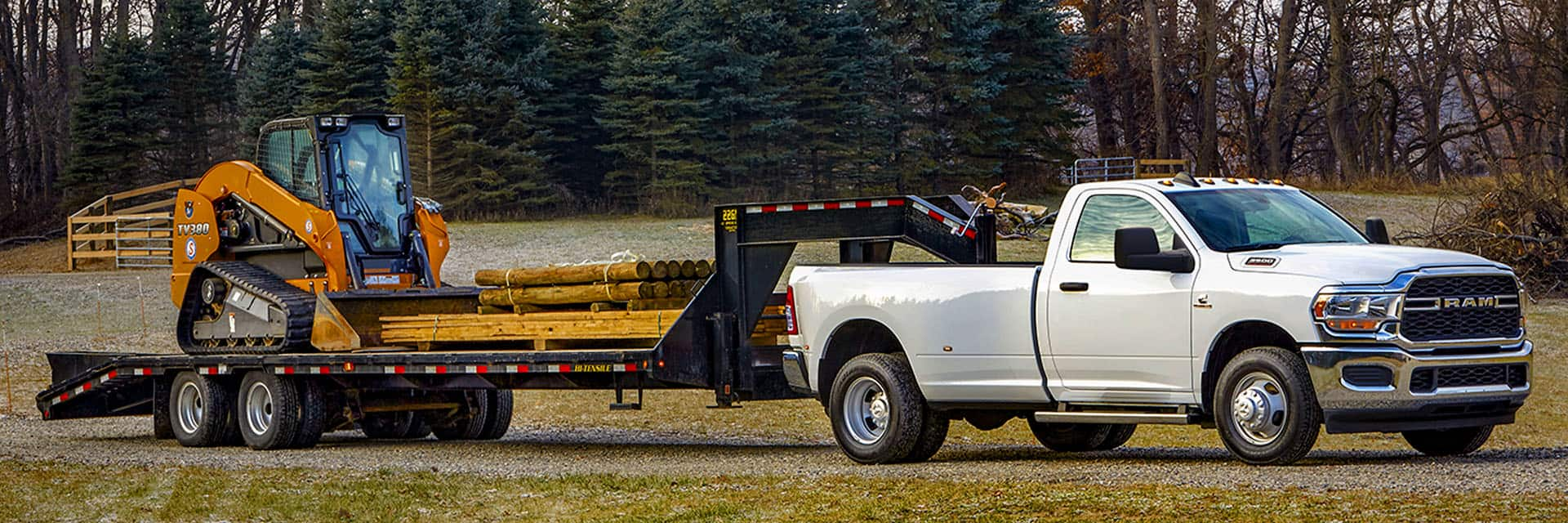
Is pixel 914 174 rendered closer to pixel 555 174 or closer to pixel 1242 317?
pixel 555 174

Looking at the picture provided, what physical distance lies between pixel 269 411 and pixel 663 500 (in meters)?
7.55

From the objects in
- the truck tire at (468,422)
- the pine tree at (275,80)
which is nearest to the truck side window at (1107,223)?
the truck tire at (468,422)

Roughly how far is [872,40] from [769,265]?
41111 mm

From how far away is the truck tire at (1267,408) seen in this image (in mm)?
10758

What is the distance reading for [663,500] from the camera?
36.4 feet

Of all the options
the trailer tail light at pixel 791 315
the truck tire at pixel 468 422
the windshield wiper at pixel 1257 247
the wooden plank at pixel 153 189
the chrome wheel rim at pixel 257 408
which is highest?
the wooden plank at pixel 153 189

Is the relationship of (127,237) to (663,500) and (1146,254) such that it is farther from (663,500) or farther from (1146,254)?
(1146,254)

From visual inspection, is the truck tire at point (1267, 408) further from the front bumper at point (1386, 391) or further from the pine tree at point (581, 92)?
the pine tree at point (581, 92)

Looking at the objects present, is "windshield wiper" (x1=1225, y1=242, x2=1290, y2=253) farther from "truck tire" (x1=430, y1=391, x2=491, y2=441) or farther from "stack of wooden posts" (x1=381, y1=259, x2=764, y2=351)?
"truck tire" (x1=430, y1=391, x2=491, y2=441)

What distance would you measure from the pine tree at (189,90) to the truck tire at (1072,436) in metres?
50.3

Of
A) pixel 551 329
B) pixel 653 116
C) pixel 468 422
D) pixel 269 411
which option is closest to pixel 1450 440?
pixel 551 329

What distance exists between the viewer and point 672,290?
49.8 ft

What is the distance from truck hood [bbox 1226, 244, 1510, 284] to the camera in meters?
10.6

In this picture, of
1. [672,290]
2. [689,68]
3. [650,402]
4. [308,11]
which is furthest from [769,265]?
[308,11]
